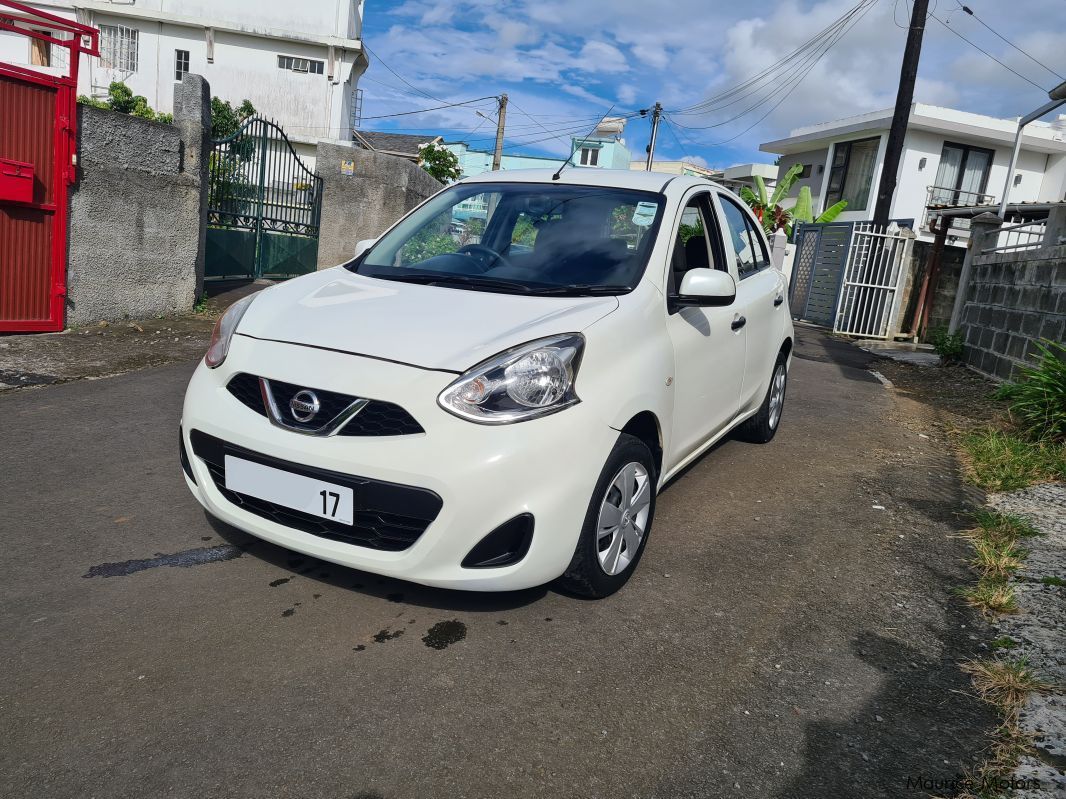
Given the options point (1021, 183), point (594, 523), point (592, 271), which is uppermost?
point (1021, 183)

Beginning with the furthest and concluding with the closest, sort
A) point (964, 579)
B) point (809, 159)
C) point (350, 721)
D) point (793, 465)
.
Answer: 1. point (809, 159)
2. point (793, 465)
3. point (964, 579)
4. point (350, 721)

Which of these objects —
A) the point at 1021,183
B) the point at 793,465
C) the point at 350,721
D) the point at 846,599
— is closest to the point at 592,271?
the point at 846,599

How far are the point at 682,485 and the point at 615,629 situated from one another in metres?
1.85

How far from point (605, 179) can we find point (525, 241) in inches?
25.7

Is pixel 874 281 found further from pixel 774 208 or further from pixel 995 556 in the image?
pixel 995 556

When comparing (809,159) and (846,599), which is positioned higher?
(809,159)

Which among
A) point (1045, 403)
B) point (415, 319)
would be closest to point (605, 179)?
point (415, 319)

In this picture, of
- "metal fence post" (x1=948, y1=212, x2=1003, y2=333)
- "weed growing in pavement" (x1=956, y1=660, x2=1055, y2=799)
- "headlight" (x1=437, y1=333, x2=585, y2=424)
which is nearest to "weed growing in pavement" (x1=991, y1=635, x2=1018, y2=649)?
"weed growing in pavement" (x1=956, y1=660, x2=1055, y2=799)

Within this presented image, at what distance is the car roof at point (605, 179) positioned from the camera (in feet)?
13.0

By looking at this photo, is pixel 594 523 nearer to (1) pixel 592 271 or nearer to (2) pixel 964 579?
(1) pixel 592 271

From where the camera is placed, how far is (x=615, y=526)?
3.04 m

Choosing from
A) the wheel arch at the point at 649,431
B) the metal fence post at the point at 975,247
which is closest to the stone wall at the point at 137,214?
the wheel arch at the point at 649,431

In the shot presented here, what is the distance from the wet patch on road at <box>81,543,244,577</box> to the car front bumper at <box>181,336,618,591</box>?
50 cm

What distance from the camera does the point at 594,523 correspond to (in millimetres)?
2840
